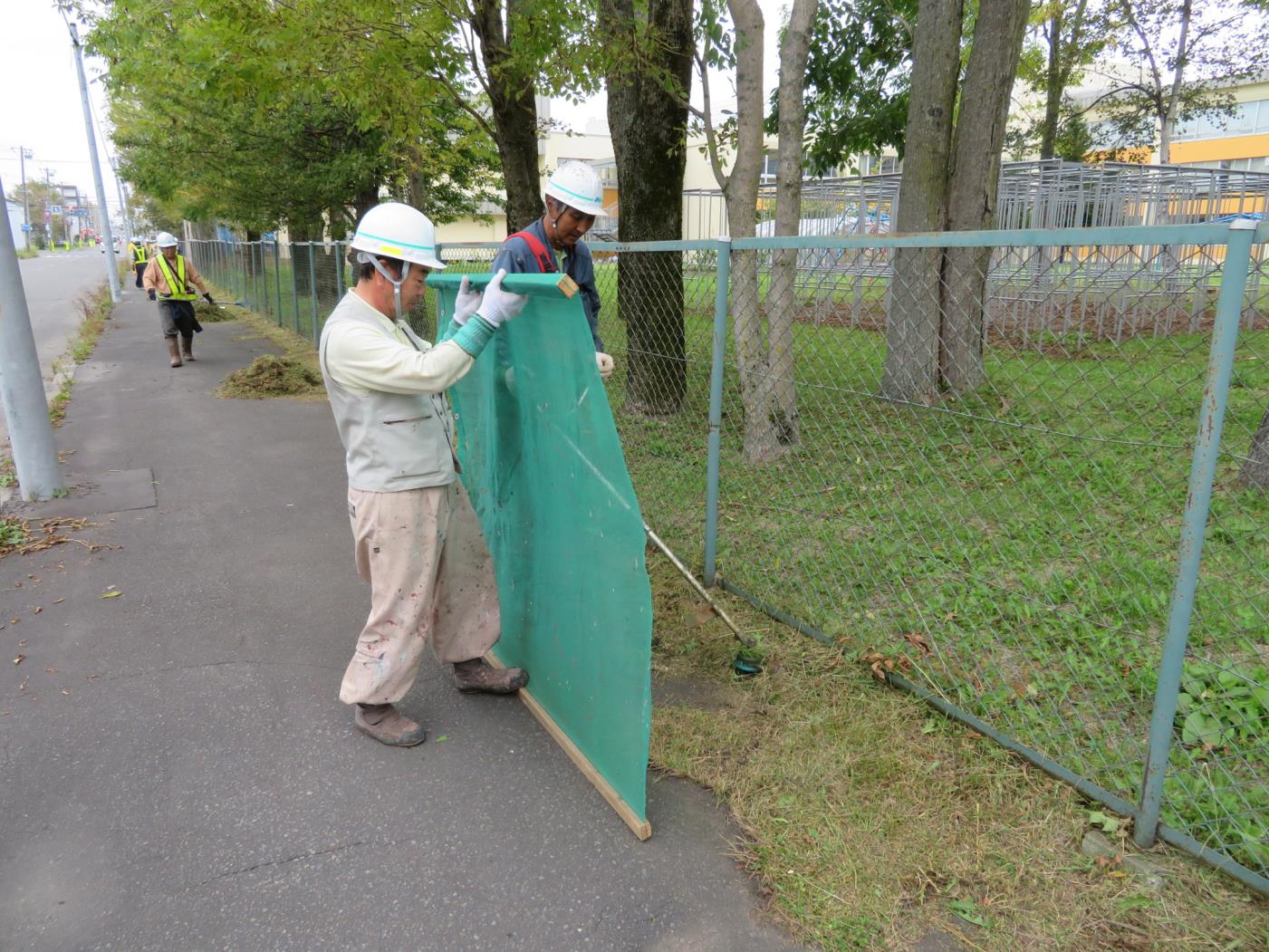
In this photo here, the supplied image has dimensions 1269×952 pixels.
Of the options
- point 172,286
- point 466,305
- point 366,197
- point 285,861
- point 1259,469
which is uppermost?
point 366,197

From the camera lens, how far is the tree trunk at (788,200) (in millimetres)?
5098

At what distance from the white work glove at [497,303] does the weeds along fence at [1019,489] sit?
1.20 m

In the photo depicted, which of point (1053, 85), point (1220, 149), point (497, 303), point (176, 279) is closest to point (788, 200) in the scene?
point (497, 303)

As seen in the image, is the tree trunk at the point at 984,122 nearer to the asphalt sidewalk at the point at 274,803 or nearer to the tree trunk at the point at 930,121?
the tree trunk at the point at 930,121

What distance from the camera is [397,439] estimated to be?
302 centimetres

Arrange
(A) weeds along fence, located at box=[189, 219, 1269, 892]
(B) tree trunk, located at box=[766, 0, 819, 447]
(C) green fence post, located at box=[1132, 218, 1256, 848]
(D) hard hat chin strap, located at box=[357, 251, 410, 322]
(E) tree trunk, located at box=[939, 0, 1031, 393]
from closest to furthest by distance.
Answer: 1. (C) green fence post, located at box=[1132, 218, 1256, 848]
2. (A) weeds along fence, located at box=[189, 219, 1269, 892]
3. (D) hard hat chin strap, located at box=[357, 251, 410, 322]
4. (B) tree trunk, located at box=[766, 0, 819, 447]
5. (E) tree trunk, located at box=[939, 0, 1031, 393]

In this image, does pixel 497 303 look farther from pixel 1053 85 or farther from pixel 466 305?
pixel 1053 85

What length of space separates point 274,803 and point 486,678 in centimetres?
96

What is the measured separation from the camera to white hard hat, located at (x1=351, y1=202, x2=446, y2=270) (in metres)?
2.88

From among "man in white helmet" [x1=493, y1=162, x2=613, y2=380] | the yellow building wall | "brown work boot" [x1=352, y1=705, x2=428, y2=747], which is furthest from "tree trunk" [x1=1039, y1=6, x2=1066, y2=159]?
the yellow building wall

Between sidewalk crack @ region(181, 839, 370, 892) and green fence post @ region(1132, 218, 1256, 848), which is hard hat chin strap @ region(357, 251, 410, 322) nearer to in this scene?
sidewalk crack @ region(181, 839, 370, 892)

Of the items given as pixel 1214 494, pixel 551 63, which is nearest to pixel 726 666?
pixel 1214 494

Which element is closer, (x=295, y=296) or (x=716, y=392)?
(x=716, y=392)

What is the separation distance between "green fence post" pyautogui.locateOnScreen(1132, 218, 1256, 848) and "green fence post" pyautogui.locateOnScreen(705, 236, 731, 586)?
2.07 metres
